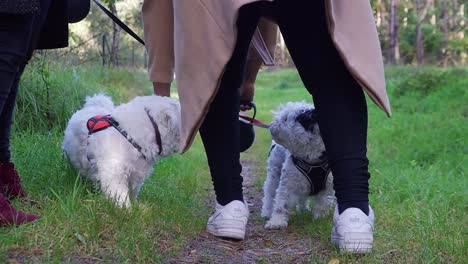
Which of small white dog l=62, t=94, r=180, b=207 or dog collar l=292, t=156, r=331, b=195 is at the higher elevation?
small white dog l=62, t=94, r=180, b=207

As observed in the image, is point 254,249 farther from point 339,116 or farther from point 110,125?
point 110,125

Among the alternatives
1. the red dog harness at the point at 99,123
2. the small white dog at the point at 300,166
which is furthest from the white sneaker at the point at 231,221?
the red dog harness at the point at 99,123

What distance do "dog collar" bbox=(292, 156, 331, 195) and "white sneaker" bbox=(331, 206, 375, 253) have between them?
2.92ft

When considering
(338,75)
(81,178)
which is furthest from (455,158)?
(81,178)

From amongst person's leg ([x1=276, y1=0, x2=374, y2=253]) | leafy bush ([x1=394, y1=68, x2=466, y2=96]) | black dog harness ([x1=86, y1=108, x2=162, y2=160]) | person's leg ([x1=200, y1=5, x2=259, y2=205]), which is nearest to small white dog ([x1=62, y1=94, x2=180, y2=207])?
black dog harness ([x1=86, y1=108, x2=162, y2=160])

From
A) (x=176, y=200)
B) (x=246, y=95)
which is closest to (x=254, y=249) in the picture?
(x=176, y=200)

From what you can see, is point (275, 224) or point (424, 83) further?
point (424, 83)

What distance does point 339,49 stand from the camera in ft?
7.11

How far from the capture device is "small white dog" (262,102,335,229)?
10.2ft

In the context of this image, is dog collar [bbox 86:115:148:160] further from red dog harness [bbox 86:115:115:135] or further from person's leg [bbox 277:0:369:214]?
person's leg [bbox 277:0:369:214]

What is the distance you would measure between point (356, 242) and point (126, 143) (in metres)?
1.39

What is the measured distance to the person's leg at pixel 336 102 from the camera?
7.41 feet

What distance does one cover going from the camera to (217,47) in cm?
229

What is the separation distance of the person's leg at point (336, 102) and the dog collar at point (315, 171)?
82 cm
